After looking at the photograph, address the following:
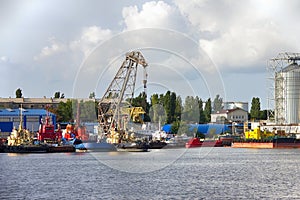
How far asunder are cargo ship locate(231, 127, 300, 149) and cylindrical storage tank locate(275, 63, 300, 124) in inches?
145

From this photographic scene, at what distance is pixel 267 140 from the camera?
137250 millimetres

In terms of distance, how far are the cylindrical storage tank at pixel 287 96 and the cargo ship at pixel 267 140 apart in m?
3.68

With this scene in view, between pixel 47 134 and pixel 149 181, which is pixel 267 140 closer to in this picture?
pixel 47 134

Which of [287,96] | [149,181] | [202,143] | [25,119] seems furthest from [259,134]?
[149,181]

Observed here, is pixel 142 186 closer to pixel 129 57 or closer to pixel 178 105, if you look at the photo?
pixel 129 57

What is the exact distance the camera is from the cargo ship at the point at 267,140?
136m

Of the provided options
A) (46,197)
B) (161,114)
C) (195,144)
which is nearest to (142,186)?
(46,197)

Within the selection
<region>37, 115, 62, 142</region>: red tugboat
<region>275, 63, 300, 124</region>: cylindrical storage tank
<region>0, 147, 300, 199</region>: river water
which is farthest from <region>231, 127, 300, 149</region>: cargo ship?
<region>0, 147, 300, 199</region>: river water

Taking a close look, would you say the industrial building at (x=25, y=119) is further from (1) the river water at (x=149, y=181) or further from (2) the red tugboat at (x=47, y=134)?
(1) the river water at (x=149, y=181)

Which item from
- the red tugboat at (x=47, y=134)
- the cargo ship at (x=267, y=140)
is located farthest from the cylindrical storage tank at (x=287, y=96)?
the red tugboat at (x=47, y=134)

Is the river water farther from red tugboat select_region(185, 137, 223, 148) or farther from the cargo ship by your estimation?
red tugboat select_region(185, 137, 223, 148)

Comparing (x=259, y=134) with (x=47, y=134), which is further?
(x=259, y=134)

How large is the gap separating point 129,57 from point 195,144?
4322cm

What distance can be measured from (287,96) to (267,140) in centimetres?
1141
